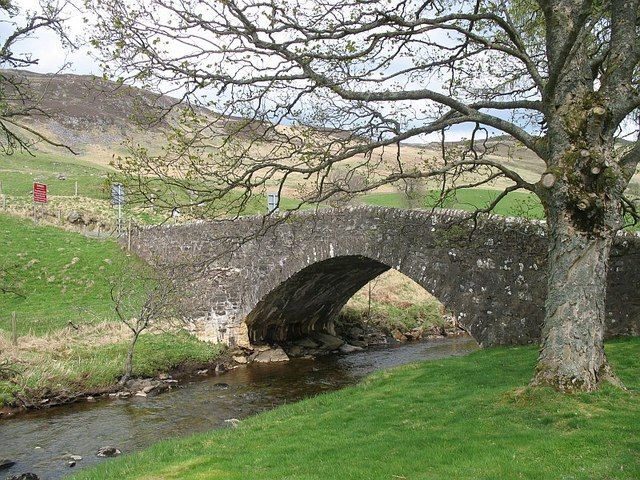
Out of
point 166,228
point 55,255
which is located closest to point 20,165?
point 55,255

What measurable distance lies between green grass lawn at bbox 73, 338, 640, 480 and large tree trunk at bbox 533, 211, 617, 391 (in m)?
0.27

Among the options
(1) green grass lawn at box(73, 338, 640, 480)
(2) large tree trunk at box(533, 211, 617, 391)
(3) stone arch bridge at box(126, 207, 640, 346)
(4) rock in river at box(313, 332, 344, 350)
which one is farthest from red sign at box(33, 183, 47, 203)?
(2) large tree trunk at box(533, 211, 617, 391)

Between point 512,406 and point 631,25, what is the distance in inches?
214

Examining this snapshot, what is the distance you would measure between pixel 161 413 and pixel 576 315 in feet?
34.3

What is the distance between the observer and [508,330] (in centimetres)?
1336

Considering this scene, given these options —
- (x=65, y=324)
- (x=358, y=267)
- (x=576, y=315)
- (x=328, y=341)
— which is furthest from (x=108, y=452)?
(x=328, y=341)

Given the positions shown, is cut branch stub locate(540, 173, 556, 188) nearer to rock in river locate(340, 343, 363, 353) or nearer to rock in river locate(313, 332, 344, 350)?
rock in river locate(340, 343, 363, 353)

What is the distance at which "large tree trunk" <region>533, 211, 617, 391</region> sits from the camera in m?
7.30

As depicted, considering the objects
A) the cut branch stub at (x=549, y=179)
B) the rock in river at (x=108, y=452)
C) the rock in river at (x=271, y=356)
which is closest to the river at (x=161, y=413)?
the rock in river at (x=108, y=452)

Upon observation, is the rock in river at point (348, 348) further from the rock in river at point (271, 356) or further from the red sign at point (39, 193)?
the red sign at point (39, 193)

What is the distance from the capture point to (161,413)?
14250 mm

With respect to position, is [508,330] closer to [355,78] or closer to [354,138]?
[354,138]

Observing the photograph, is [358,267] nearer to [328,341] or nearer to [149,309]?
[328,341]

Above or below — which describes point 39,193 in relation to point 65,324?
above
